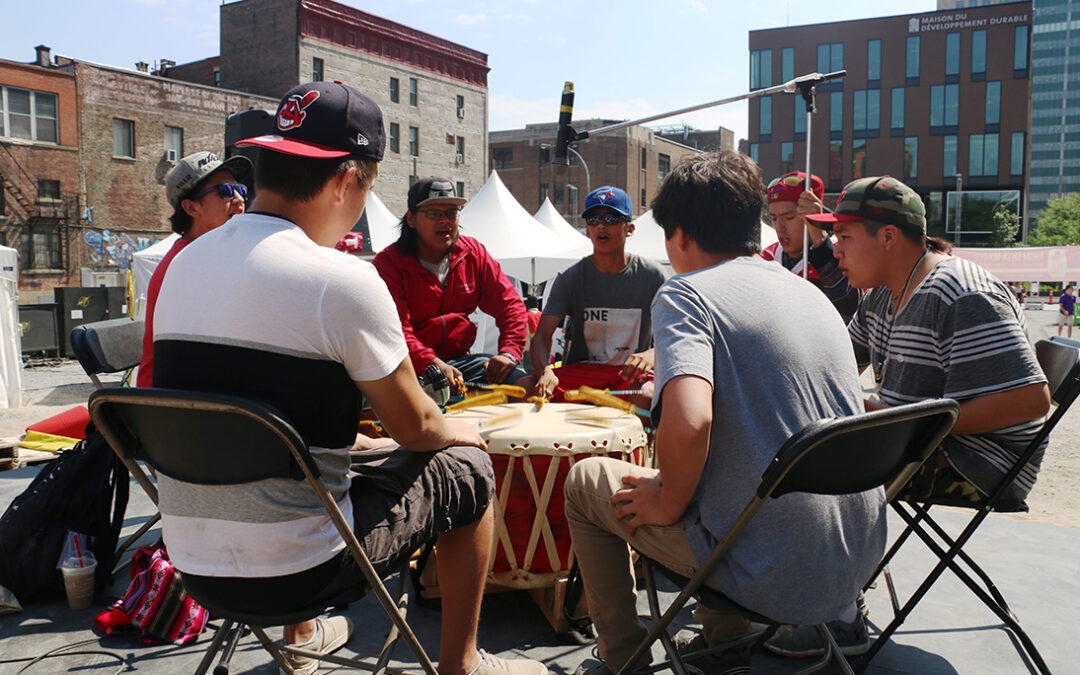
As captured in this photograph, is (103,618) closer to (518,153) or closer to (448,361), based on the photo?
(448,361)

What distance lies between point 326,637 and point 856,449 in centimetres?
200

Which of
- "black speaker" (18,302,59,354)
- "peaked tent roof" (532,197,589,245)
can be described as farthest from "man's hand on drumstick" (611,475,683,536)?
"black speaker" (18,302,59,354)

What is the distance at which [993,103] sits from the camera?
5456cm

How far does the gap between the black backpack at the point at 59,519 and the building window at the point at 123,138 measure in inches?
1204

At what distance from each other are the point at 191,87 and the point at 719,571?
113ft

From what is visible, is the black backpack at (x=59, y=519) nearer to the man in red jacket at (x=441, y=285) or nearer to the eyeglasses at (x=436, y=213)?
the man in red jacket at (x=441, y=285)

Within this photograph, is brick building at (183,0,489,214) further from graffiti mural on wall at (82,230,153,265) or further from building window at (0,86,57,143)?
graffiti mural on wall at (82,230,153,265)

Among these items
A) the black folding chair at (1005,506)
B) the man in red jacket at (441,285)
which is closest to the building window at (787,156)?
the man in red jacket at (441,285)

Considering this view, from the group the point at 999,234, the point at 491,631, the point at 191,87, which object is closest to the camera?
the point at 491,631

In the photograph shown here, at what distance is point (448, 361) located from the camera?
4.28m

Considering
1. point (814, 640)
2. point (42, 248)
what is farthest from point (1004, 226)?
point (814, 640)

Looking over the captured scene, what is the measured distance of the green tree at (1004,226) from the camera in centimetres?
5206

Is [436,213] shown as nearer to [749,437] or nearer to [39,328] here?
[749,437]

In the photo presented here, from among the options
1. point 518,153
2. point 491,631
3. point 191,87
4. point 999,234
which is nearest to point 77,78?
point 191,87
